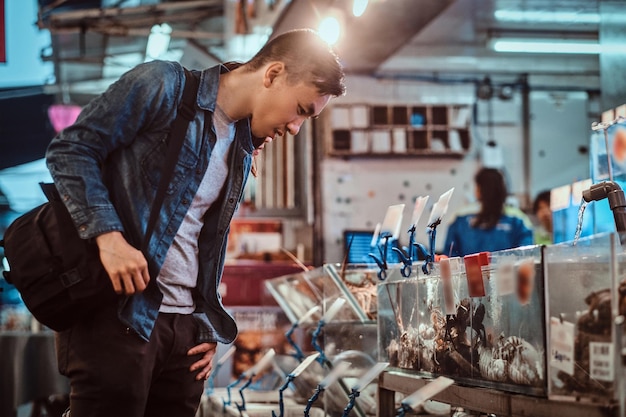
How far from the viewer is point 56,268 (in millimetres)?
1898

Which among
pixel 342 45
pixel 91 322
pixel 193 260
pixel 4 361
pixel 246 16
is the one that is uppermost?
pixel 246 16

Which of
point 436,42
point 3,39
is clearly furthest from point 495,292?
point 436,42

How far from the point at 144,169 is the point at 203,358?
571 mm

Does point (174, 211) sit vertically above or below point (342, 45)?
below

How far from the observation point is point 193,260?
214cm

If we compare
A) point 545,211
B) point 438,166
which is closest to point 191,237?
point 545,211

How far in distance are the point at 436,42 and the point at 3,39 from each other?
6243 mm

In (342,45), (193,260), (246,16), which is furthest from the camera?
(246,16)

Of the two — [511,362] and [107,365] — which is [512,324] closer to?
[511,362]

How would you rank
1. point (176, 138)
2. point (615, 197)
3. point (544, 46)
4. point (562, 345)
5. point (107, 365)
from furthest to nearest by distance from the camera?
point (544, 46)
point (615, 197)
point (176, 138)
point (107, 365)
point (562, 345)

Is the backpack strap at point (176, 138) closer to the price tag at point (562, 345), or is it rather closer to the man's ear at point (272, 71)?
the man's ear at point (272, 71)

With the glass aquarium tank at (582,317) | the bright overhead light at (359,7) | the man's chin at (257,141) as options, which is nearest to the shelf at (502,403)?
the glass aquarium tank at (582,317)

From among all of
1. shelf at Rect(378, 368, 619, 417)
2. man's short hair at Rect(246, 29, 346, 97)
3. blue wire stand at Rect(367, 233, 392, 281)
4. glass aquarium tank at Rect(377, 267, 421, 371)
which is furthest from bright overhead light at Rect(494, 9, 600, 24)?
man's short hair at Rect(246, 29, 346, 97)

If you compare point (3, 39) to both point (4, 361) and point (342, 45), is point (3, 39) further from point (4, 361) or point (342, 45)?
point (342, 45)
